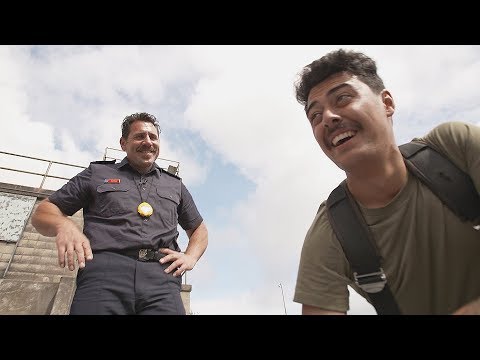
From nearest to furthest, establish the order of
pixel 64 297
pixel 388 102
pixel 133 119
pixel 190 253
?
pixel 388 102
pixel 190 253
pixel 133 119
pixel 64 297

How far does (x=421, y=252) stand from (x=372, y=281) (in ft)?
1.13

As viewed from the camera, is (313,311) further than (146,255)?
No

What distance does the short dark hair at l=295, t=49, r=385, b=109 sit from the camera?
238 centimetres

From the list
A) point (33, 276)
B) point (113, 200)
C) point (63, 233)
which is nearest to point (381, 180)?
point (113, 200)

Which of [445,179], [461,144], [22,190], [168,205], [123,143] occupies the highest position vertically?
[22,190]

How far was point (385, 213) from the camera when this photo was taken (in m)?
1.96

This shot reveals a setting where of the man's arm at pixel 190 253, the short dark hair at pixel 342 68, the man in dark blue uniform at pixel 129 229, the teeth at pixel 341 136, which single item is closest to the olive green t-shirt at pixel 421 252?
the teeth at pixel 341 136

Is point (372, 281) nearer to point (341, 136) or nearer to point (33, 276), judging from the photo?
point (341, 136)

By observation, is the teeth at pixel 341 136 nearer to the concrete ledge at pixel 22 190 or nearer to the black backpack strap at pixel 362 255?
the black backpack strap at pixel 362 255
